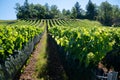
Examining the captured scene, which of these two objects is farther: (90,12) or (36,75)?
(90,12)

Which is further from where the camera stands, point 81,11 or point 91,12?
point 81,11

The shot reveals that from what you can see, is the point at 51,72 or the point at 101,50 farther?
the point at 51,72

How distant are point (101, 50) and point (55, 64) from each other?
612 centimetres

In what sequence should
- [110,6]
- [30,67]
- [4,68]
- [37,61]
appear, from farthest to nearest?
1. [110,6]
2. [37,61]
3. [30,67]
4. [4,68]

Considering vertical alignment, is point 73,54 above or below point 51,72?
above

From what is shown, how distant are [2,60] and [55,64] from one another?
585 cm

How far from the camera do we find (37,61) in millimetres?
20906

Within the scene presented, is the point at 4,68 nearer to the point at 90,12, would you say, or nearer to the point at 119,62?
the point at 119,62

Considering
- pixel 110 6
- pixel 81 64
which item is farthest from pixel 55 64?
pixel 110 6

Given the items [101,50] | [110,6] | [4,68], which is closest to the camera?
[4,68]

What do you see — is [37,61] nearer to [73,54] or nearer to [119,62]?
[73,54]

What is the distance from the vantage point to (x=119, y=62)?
14.5m

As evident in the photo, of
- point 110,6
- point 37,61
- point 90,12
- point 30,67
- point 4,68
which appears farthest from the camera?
point 110,6

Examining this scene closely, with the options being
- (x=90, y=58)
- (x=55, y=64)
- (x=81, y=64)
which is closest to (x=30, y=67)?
(x=55, y=64)
